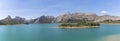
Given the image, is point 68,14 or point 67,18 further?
point 68,14

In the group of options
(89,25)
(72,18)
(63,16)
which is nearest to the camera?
(89,25)

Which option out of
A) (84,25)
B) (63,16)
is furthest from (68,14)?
(84,25)

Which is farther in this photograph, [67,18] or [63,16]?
[63,16]

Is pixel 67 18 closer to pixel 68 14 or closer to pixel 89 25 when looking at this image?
pixel 68 14

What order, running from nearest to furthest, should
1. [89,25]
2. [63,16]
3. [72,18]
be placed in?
[89,25] < [72,18] < [63,16]

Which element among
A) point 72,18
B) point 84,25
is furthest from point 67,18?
point 84,25

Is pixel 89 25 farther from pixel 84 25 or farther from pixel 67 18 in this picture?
pixel 67 18

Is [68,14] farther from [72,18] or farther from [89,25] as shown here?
[89,25]
